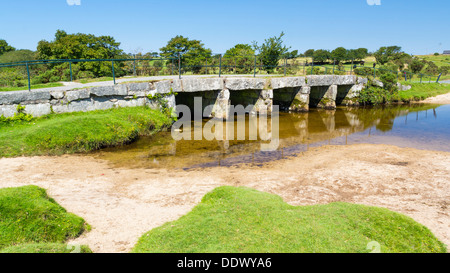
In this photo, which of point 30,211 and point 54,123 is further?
point 54,123

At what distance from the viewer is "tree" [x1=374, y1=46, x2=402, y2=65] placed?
163ft

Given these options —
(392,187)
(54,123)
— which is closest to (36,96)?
(54,123)

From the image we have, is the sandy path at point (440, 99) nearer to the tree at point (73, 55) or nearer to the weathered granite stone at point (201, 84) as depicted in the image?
the weathered granite stone at point (201, 84)

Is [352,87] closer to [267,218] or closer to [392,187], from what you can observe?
[392,187]

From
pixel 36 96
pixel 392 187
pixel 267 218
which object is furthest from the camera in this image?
pixel 36 96

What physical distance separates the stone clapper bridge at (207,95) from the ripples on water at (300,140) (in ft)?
6.97

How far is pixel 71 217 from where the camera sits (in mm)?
5742

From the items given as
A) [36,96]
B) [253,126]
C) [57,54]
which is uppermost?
[57,54]

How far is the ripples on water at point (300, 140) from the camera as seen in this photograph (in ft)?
38.5

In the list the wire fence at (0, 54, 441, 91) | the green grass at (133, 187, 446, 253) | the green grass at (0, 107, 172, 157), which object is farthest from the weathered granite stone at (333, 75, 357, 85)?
the green grass at (133, 187, 446, 253)

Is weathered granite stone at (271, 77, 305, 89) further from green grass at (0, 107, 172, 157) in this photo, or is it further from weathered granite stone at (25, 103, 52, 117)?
weathered granite stone at (25, 103, 52, 117)

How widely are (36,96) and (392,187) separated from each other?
46.9ft

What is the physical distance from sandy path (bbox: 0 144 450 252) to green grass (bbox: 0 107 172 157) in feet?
2.69

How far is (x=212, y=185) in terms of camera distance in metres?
8.52
